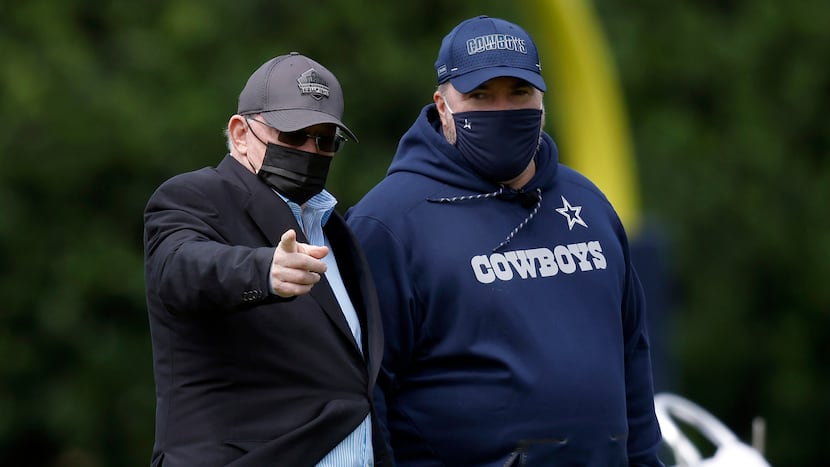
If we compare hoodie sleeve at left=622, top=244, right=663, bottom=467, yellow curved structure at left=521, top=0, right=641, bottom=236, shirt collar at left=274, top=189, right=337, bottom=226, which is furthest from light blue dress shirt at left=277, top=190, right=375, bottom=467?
yellow curved structure at left=521, top=0, right=641, bottom=236

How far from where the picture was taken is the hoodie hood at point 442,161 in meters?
3.83

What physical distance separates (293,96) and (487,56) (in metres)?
0.61

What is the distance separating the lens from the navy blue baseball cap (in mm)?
3734

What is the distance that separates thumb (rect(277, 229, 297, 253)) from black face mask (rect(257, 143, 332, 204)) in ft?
1.35

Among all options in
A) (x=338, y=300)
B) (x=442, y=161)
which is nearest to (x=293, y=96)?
(x=338, y=300)

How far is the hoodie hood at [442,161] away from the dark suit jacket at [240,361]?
610mm

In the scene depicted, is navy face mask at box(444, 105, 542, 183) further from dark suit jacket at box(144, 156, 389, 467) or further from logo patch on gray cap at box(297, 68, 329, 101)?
dark suit jacket at box(144, 156, 389, 467)

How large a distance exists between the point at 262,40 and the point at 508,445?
1145 centimetres

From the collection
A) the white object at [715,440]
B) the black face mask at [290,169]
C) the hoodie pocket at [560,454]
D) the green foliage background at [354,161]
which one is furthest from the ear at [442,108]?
the green foliage background at [354,161]

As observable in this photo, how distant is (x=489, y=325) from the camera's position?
368 centimetres

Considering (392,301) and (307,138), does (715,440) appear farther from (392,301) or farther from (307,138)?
(307,138)

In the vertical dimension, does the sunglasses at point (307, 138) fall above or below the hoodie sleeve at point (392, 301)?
above

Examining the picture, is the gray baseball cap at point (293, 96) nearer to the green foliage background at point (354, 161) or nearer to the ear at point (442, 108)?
the ear at point (442, 108)

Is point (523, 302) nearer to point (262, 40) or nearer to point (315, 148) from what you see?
point (315, 148)
